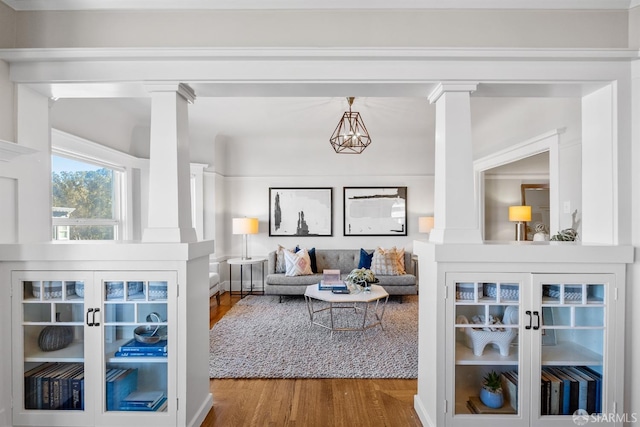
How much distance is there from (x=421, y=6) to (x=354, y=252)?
14.1 ft

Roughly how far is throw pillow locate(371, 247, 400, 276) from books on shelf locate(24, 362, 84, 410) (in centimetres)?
401

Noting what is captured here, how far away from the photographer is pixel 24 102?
80.5 inches

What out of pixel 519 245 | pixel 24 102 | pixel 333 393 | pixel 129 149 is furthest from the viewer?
pixel 129 149

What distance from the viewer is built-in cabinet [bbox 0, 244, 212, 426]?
188 centimetres

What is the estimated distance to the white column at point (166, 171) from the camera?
6.32ft

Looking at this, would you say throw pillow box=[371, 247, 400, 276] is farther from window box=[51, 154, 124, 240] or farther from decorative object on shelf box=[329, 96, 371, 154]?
window box=[51, 154, 124, 240]

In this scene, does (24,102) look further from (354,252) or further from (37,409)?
(354,252)

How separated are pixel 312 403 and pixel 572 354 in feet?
5.58

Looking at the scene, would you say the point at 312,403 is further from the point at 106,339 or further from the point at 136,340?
the point at 106,339

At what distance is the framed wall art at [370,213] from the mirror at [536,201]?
7.28 feet

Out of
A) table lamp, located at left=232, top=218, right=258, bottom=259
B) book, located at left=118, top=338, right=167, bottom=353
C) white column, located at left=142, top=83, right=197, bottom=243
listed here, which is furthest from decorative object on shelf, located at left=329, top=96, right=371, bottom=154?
book, located at left=118, top=338, right=167, bottom=353

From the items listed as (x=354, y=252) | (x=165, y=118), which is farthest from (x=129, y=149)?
(x=354, y=252)

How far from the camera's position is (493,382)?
1.96 metres

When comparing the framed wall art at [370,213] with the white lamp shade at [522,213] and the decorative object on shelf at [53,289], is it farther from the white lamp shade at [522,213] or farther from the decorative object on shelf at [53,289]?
the decorative object on shelf at [53,289]
